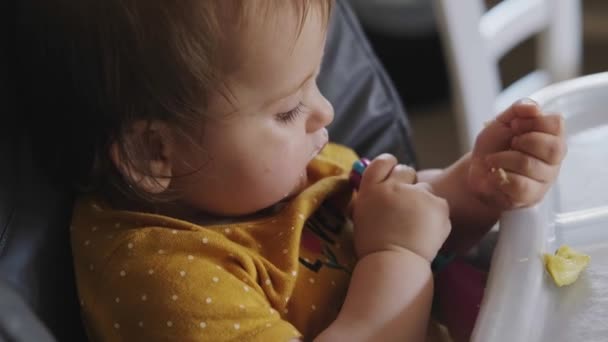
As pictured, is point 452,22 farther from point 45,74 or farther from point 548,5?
point 45,74

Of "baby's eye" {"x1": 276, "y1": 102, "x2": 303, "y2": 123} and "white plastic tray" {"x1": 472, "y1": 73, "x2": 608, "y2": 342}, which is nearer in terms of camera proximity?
"white plastic tray" {"x1": 472, "y1": 73, "x2": 608, "y2": 342}

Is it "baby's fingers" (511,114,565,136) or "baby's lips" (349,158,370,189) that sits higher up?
"baby's fingers" (511,114,565,136)

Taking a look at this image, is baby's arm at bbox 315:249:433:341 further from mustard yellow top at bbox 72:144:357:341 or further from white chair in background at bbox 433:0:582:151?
white chair in background at bbox 433:0:582:151

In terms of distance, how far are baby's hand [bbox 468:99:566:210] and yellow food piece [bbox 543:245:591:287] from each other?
0.19ft

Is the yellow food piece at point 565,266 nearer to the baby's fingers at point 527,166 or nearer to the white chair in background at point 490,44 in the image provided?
the baby's fingers at point 527,166

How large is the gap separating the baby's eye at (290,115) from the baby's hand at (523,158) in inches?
7.0

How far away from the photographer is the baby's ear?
2.36ft

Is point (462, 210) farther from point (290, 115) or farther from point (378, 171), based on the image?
point (290, 115)

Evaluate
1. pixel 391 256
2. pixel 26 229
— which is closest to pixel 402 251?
pixel 391 256

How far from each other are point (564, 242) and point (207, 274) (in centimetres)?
30

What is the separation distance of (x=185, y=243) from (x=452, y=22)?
2.12 feet

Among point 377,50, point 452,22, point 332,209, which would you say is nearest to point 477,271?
point 332,209

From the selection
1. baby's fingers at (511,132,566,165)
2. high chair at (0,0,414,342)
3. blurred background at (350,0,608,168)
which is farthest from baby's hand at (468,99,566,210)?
blurred background at (350,0,608,168)

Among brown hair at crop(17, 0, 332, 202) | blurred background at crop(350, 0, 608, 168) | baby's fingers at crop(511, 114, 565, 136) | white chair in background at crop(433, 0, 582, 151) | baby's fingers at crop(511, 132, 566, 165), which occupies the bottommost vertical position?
blurred background at crop(350, 0, 608, 168)
